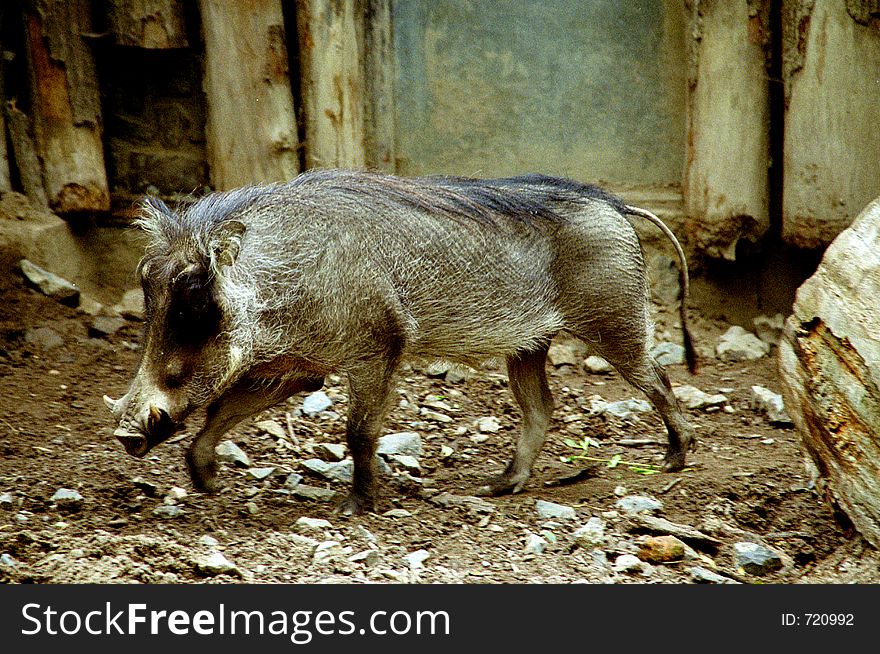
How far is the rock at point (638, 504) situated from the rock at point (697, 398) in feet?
4.59

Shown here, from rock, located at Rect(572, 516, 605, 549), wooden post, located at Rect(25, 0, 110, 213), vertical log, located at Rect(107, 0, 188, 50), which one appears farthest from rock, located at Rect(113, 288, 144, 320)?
rock, located at Rect(572, 516, 605, 549)

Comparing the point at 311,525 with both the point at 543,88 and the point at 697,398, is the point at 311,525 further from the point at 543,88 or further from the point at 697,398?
the point at 543,88

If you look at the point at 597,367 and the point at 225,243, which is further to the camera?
the point at 597,367

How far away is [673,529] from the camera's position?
3.68 m

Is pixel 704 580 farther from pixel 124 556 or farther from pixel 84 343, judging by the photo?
pixel 84 343

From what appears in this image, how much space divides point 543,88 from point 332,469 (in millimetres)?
2567

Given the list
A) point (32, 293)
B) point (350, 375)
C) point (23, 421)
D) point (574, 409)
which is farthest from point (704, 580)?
Answer: point (32, 293)

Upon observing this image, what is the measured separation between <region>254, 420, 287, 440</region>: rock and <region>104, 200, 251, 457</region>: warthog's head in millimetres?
977

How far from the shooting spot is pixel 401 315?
394 cm

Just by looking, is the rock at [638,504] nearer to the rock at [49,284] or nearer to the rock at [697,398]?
the rock at [697,398]

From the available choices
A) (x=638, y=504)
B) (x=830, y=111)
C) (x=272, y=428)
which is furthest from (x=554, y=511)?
(x=830, y=111)

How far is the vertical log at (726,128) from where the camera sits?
18.2 feet

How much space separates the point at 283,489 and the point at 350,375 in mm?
578

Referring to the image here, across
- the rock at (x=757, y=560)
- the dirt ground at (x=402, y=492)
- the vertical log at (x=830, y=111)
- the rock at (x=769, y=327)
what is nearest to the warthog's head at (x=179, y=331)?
the dirt ground at (x=402, y=492)
